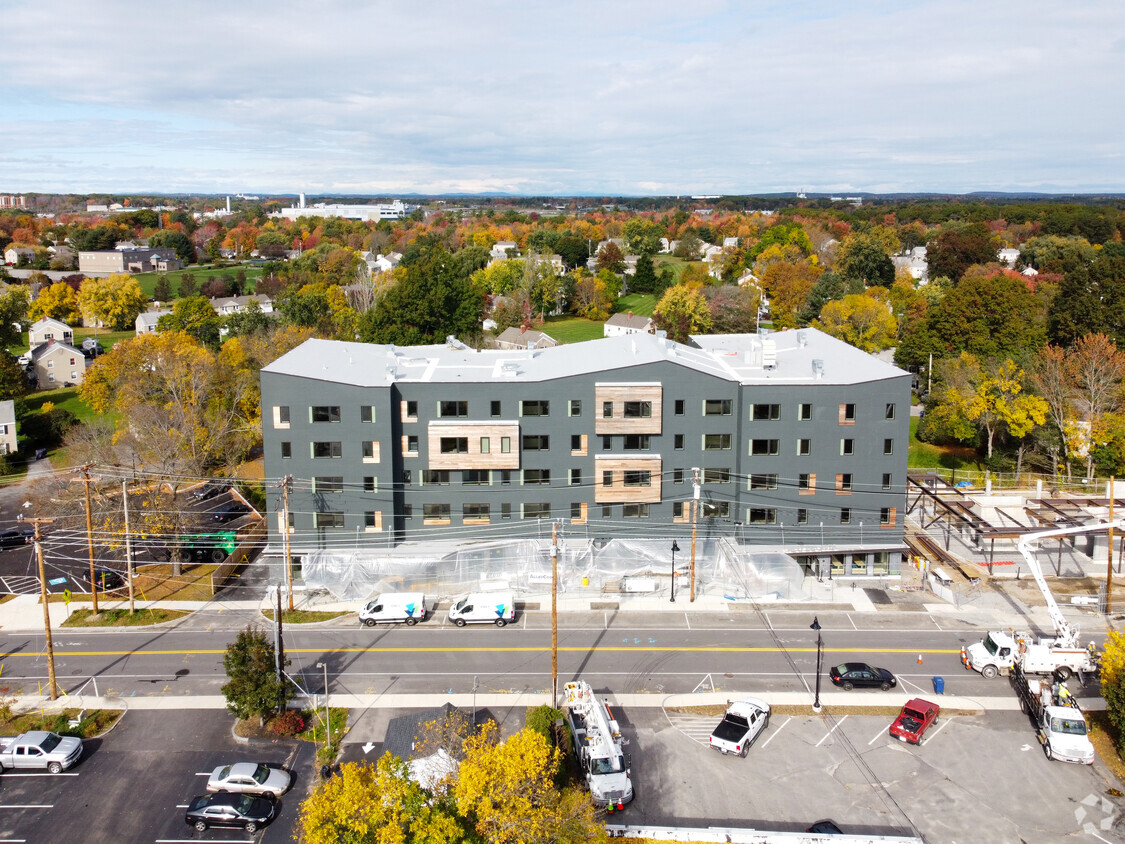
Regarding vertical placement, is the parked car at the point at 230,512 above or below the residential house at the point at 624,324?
below

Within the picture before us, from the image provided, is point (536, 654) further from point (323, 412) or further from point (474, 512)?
point (323, 412)

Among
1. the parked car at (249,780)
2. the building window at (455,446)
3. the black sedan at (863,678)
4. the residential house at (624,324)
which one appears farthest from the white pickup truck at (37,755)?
the residential house at (624,324)

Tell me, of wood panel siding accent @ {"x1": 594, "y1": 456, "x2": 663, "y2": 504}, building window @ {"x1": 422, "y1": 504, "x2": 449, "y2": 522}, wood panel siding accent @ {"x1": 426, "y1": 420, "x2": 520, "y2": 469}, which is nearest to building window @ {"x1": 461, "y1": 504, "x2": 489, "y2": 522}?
building window @ {"x1": 422, "y1": 504, "x2": 449, "y2": 522}

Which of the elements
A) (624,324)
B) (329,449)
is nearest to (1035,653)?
(329,449)

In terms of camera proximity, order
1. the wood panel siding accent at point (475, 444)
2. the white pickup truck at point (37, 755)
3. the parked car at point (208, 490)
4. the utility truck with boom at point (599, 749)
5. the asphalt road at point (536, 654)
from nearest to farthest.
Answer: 1. the utility truck with boom at point (599, 749)
2. the white pickup truck at point (37, 755)
3. the asphalt road at point (536, 654)
4. the wood panel siding accent at point (475, 444)
5. the parked car at point (208, 490)

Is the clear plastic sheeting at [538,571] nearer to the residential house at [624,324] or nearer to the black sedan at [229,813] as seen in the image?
the black sedan at [229,813]

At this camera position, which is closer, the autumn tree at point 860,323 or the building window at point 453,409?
the building window at point 453,409

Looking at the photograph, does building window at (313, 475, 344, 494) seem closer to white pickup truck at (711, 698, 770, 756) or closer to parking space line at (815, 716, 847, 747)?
white pickup truck at (711, 698, 770, 756)
